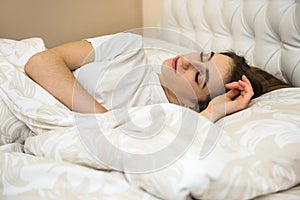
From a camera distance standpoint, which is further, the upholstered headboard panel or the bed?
the upholstered headboard panel

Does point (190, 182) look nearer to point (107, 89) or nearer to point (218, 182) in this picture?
point (218, 182)

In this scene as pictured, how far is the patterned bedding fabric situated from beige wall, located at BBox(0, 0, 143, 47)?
1156 millimetres

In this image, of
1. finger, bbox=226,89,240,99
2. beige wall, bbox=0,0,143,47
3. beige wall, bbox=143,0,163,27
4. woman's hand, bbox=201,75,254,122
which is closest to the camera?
woman's hand, bbox=201,75,254,122

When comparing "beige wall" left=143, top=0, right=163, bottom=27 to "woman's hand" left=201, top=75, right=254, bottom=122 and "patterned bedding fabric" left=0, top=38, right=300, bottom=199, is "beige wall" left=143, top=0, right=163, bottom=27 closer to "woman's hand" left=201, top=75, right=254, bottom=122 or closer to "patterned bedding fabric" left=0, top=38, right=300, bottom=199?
"woman's hand" left=201, top=75, right=254, bottom=122

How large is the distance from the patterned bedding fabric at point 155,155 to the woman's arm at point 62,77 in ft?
0.24

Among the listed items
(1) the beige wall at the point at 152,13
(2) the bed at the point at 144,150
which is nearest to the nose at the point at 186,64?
(2) the bed at the point at 144,150

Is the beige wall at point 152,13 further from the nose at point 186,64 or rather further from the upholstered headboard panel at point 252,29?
the nose at point 186,64

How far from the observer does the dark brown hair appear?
128 centimetres

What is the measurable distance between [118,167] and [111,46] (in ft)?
2.05

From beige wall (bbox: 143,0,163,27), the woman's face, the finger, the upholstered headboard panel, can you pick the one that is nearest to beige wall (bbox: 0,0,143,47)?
beige wall (bbox: 143,0,163,27)

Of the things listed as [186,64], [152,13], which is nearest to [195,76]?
[186,64]

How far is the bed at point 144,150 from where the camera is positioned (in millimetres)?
785

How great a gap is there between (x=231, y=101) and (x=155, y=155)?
468 millimetres

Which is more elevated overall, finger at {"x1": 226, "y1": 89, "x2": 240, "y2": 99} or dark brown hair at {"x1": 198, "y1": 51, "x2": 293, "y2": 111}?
dark brown hair at {"x1": 198, "y1": 51, "x2": 293, "y2": 111}
